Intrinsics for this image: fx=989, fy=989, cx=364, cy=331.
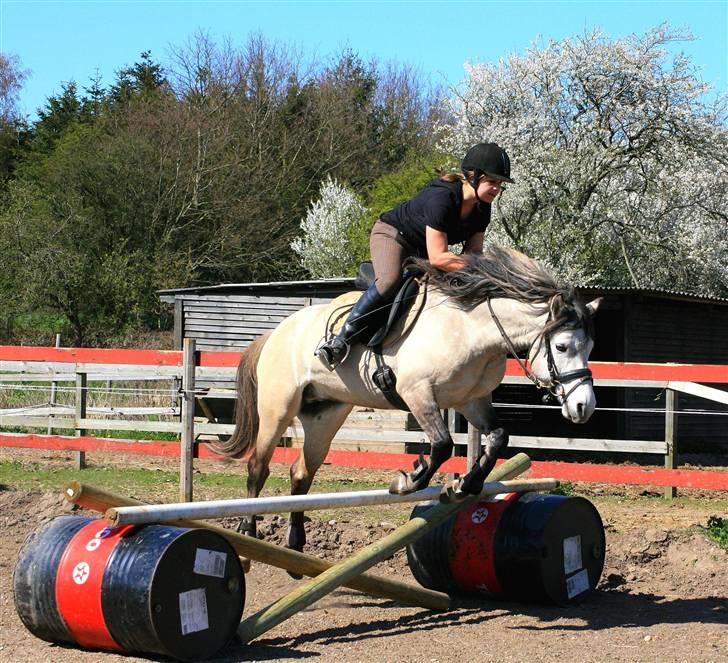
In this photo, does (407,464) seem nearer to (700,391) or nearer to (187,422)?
→ (187,422)

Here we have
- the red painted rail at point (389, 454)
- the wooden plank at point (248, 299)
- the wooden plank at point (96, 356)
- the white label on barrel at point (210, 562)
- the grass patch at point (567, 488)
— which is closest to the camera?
the white label on barrel at point (210, 562)

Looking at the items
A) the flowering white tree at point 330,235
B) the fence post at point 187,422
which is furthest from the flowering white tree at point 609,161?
the fence post at point 187,422

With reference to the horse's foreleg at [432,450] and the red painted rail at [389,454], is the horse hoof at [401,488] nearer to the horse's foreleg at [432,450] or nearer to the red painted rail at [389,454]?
the horse's foreleg at [432,450]

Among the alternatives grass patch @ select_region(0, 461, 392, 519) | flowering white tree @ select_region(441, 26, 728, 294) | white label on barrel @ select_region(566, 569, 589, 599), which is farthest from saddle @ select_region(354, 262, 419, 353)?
flowering white tree @ select_region(441, 26, 728, 294)

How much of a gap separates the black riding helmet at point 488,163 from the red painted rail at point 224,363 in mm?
4424

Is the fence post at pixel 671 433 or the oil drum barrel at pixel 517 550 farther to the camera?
the fence post at pixel 671 433

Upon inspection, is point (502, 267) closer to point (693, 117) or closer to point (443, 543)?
point (443, 543)

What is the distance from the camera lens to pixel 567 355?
543 cm

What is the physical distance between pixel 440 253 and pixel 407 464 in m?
5.02

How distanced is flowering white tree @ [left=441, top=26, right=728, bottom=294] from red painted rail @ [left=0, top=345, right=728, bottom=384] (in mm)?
14671

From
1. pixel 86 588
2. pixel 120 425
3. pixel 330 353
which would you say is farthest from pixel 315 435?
pixel 120 425

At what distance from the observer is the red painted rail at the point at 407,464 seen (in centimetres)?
936

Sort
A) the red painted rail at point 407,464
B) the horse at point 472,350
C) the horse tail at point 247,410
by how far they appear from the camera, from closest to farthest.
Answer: the horse at point 472,350 < the horse tail at point 247,410 < the red painted rail at point 407,464

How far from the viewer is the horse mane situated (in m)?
5.54
